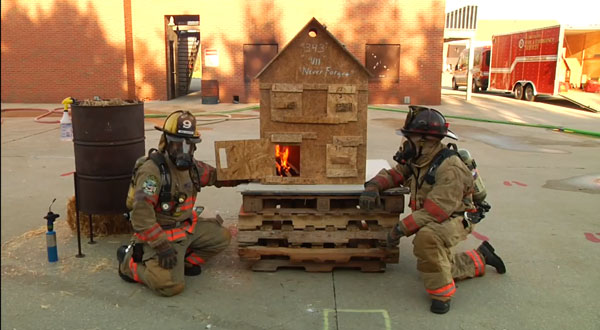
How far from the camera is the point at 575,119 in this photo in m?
15.6

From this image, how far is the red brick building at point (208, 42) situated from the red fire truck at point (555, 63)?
3738 mm

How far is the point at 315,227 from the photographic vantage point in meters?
4.07

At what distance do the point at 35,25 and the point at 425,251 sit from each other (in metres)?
20.4

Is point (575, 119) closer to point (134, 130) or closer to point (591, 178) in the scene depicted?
point (591, 178)

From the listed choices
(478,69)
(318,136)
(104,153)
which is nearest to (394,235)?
(318,136)

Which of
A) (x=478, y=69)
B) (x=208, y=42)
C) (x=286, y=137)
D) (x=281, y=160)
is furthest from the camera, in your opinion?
(x=478, y=69)

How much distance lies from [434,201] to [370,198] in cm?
51

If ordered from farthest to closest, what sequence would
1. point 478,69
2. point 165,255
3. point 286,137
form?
point 478,69, point 286,137, point 165,255

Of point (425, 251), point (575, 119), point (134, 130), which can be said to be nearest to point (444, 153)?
point (425, 251)

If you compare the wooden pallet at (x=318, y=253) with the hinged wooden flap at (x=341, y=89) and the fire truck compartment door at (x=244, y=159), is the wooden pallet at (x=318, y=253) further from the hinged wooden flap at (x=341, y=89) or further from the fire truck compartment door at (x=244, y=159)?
the hinged wooden flap at (x=341, y=89)

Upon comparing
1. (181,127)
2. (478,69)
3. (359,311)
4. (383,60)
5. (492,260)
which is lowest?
(359,311)

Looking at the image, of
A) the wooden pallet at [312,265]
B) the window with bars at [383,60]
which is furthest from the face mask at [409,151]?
the window with bars at [383,60]

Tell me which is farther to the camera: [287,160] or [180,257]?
[287,160]

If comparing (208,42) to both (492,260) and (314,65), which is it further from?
(492,260)
